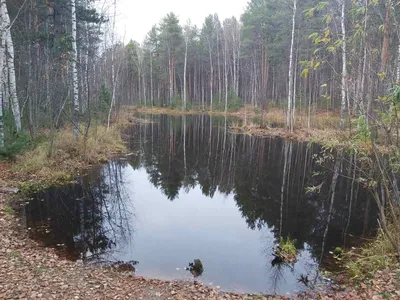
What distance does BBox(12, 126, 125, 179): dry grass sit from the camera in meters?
11.6

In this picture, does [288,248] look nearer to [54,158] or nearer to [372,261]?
[372,261]

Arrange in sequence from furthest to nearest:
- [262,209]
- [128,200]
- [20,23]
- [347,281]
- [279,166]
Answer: [20,23] → [279,166] → [128,200] → [262,209] → [347,281]

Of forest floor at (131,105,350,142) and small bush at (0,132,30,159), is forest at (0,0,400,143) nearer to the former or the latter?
small bush at (0,132,30,159)

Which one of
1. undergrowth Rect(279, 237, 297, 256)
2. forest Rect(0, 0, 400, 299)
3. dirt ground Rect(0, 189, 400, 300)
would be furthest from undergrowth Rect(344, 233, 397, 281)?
undergrowth Rect(279, 237, 297, 256)

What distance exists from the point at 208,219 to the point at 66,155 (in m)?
7.96

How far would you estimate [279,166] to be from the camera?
615 inches

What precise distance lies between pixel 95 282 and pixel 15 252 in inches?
79.0

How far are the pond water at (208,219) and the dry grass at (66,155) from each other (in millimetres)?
922

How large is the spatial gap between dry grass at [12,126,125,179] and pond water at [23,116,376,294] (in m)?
0.92

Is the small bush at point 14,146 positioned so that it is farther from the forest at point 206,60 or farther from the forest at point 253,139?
the forest at point 206,60

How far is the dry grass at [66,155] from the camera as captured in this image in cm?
1160

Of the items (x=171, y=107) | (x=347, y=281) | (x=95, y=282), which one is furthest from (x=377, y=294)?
(x=171, y=107)

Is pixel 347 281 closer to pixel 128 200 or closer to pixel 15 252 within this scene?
pixel 15 252

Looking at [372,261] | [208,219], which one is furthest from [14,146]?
[372,261]
